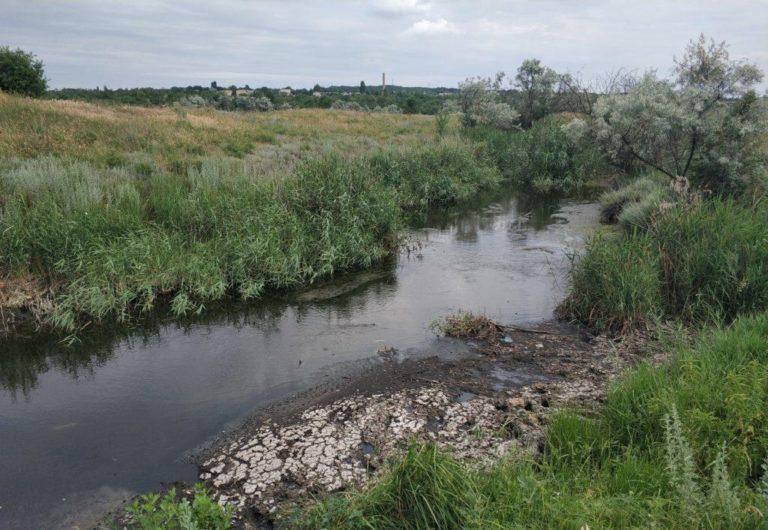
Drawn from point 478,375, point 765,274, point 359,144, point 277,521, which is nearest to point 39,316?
point 277,521

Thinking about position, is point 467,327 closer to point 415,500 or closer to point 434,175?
point 415,500

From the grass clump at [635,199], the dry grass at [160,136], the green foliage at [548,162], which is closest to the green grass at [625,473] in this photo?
the grass clump at [635,199]

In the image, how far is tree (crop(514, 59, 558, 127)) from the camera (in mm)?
30562

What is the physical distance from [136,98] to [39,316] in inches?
1772

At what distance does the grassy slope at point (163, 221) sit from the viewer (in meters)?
8.39

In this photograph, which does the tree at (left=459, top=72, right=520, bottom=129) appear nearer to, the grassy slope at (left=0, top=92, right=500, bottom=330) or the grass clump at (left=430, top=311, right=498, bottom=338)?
the grassy slope at (left=0, top=92, right=500, bottom=330)

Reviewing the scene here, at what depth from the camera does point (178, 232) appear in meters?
9.95

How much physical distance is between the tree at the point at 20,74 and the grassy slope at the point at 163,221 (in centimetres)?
1309

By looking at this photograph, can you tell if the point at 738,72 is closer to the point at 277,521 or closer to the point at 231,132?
the point at 277,521

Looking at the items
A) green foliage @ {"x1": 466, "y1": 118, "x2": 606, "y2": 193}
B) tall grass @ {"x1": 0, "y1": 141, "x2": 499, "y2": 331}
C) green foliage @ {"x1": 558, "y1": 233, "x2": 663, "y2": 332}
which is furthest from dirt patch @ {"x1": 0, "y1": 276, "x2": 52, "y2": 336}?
green foliage @ {"x1": 466, "y1": 118, "x2": 606, "y2": 193}

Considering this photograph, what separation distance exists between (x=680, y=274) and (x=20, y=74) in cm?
3181

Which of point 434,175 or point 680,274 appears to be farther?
point 434,175

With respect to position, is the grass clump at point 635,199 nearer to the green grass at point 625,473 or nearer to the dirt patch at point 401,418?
Result: the dirt patch at point 401,418

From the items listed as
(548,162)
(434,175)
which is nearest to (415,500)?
(434,175)
